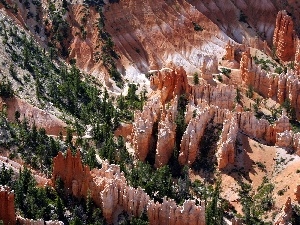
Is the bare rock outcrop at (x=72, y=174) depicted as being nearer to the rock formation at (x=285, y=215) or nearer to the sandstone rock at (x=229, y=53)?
the rock formation at (x=285, y=215)

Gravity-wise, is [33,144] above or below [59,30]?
below

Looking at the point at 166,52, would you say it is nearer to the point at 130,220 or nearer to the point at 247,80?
the point at 247,80

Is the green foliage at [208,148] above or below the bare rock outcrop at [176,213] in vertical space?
above

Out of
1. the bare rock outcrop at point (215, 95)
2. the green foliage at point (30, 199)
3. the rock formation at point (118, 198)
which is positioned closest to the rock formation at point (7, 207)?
the green foliage at point (30, 199)

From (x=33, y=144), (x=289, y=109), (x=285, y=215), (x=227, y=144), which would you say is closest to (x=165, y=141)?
(x=227, y=144)

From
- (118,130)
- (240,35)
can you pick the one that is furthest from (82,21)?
(118,130)

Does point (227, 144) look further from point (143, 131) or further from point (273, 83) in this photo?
point (273, 83)
